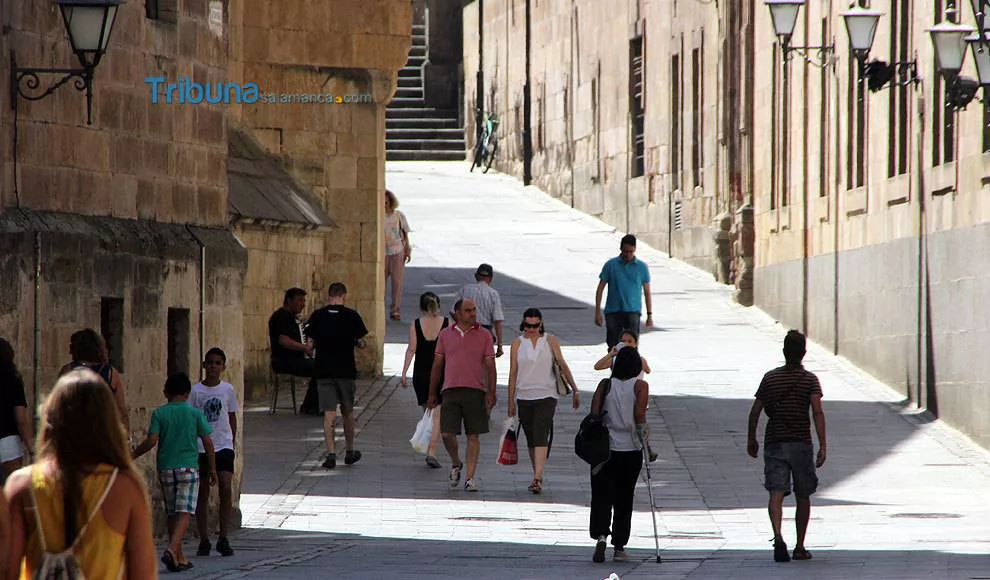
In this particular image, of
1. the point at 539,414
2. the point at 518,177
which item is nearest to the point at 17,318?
the point at 539,414

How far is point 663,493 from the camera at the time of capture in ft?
51.9

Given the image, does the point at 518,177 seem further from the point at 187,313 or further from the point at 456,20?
the point at 187,313

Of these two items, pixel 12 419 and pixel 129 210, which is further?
pixel 129 210

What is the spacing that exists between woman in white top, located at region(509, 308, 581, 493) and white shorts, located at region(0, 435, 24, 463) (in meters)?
6.31

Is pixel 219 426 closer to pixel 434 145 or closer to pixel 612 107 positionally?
pixel 612 107

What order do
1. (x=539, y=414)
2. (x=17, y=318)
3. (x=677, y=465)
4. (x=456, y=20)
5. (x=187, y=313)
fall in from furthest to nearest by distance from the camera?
(x=456, y=20) → (x=677, y=465) → (x=539, y=414) → (x=187, y=313) → (x=17, y=318)

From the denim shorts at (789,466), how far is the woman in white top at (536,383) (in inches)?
129

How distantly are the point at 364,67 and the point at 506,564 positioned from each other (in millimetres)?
12010

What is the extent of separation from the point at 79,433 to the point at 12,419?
4586 millimetres

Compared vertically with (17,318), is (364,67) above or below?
above

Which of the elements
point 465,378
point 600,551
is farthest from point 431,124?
point 600,551

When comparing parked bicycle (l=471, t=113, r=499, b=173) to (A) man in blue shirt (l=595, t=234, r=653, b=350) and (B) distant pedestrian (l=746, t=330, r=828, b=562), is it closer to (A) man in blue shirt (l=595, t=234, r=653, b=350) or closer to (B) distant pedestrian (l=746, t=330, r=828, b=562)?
(A) man in blue shirt (l=595, t=234, r=653, b=350)

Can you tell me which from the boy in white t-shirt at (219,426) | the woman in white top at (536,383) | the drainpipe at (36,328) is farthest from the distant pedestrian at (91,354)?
the woman in white top at (536,383)

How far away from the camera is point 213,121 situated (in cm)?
1447
